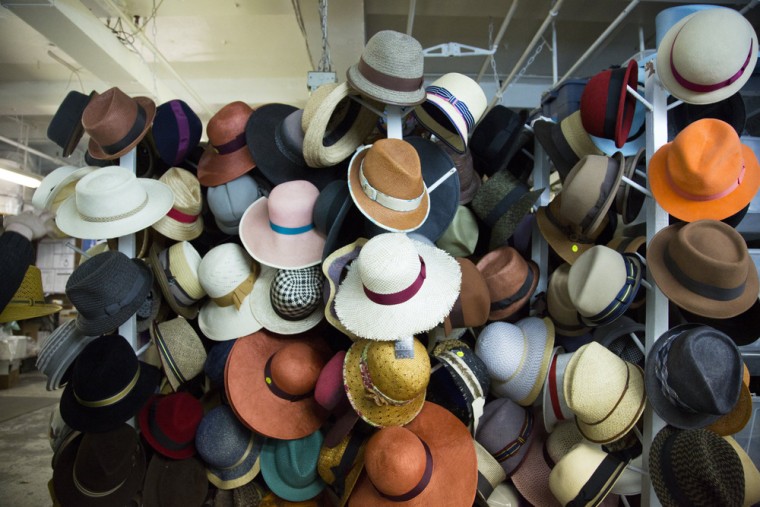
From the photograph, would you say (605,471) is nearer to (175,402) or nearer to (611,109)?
(611,109)

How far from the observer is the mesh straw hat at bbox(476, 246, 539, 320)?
202cm

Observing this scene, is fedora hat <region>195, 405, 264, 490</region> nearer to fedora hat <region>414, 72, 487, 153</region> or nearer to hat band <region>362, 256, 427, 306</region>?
hat band <region>362, 256, 427, 306</region>

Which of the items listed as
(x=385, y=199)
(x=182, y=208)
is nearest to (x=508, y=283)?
(x=385, y=199)

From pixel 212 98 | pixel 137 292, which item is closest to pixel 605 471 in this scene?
pixel 137 292

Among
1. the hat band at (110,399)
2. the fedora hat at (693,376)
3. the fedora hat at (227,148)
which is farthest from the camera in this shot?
the fedora hat at (227,148)

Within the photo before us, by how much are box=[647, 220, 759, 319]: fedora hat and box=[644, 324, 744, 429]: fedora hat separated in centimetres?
10

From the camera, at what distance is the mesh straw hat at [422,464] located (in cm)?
157

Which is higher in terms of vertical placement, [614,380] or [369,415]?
→ [614,380]

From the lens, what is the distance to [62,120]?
7.09ft

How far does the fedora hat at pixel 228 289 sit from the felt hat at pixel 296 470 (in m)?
0.53

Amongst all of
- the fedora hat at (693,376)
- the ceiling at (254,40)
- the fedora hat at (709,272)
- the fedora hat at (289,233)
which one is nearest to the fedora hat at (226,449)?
the fedora hat at (289,233)

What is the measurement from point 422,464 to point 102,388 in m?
1.23

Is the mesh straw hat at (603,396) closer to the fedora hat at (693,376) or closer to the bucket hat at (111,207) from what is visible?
the fedora hat at (693,376)

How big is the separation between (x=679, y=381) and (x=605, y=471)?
1.37 feet
